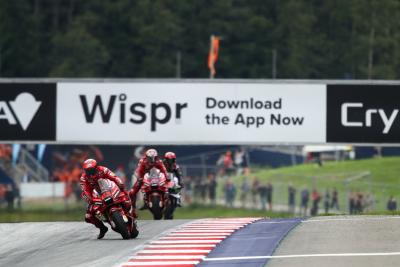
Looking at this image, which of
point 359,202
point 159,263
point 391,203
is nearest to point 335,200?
point 359,202

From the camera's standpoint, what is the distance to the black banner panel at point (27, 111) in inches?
1517

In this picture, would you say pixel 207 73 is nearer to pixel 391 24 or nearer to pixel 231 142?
pixel 391 24

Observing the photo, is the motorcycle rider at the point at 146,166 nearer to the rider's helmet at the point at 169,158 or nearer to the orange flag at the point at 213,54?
the rider's helmet at the point at 169,158

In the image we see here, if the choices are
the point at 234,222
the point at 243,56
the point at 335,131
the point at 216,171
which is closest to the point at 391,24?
the point at 243,56

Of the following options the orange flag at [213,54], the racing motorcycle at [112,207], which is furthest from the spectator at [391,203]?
the orange flag at [213,54]

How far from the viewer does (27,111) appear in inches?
1518

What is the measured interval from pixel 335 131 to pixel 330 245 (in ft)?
54.5

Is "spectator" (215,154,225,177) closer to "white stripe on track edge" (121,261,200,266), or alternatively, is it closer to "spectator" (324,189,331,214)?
"spectator" (324,189,331,214)

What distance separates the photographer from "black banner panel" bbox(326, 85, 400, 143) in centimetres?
3825

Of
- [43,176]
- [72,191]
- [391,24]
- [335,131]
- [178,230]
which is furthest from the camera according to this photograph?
[391,24]

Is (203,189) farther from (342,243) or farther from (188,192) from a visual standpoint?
(342,243)

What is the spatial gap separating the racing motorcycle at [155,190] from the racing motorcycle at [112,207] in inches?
224

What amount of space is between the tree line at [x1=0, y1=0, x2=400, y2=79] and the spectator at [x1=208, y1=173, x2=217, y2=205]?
51.6 metres

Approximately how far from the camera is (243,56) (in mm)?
110562
